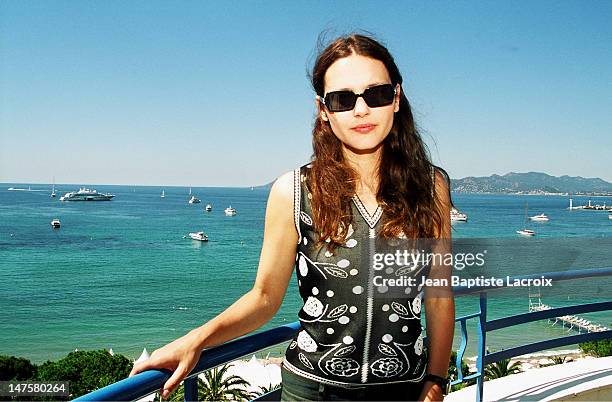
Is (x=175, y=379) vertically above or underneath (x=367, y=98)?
underneath

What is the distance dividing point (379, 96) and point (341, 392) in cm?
74

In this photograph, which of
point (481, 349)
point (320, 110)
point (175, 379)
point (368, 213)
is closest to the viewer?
point (175, 379)

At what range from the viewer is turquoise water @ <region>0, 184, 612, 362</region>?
112 feet

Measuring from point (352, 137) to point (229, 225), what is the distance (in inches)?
3646

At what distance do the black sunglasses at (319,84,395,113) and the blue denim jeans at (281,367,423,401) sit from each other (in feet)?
2.24

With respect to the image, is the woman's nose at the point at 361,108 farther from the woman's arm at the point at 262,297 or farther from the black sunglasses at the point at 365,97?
the woman's arm at the point at 262,297

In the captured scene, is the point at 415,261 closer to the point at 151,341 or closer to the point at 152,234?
the point at 151,341

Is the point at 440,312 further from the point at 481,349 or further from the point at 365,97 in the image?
the point at 481,349

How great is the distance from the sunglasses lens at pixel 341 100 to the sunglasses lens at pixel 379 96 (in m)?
0.03

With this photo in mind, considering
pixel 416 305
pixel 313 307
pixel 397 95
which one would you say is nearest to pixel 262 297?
pixel 313 307

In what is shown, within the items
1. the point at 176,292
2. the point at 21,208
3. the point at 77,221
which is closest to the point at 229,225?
the point at 77,221

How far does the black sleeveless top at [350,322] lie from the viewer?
1252 millimetres

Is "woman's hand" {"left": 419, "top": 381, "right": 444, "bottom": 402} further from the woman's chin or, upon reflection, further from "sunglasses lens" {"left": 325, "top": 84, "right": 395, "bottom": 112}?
"sunglasses lens" {"left": 325, "top": 84, "right": 395, "bottom": 112}

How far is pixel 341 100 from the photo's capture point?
137 centimetres
